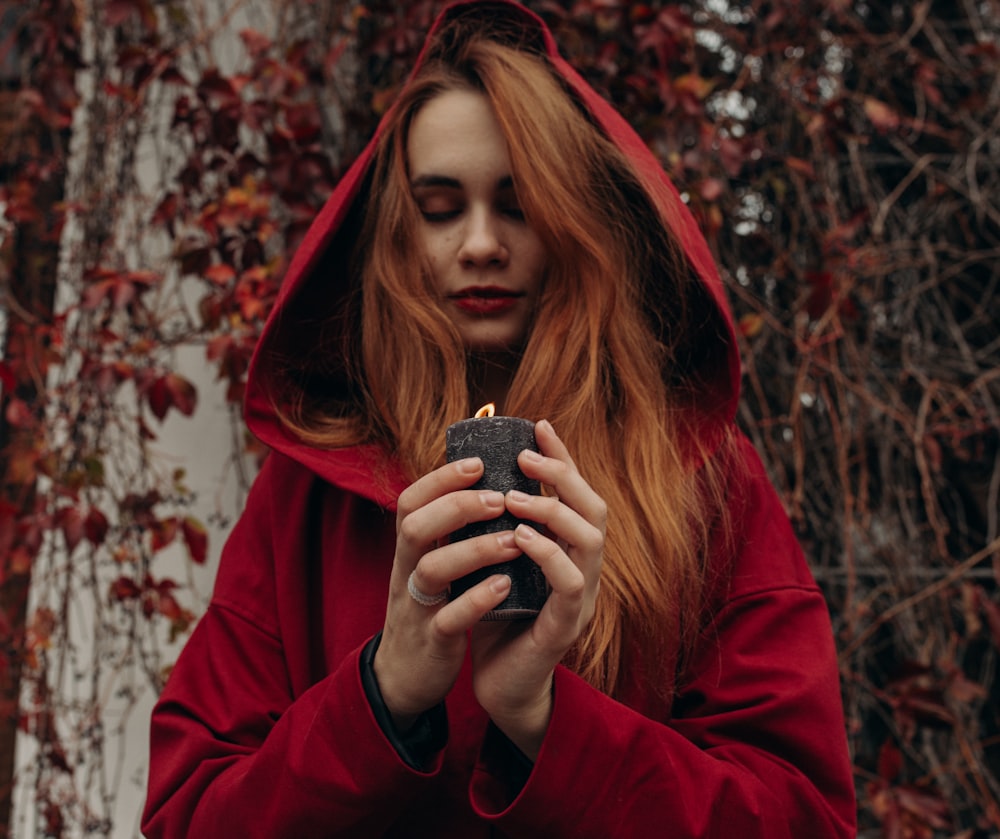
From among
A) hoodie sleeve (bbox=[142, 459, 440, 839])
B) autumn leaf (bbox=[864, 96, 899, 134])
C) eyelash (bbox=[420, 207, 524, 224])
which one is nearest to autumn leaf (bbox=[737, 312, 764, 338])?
autumn leaf (bbox=[864, 96, 899, 134])

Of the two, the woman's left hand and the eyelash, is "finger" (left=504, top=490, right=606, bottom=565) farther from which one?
the eyelash

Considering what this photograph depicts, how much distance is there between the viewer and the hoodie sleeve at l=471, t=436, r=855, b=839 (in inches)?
35.7

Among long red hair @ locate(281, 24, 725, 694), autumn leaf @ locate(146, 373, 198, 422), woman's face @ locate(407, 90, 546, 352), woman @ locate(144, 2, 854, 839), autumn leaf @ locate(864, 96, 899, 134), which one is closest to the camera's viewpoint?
woman @ locate(144, 2, 854, 839)

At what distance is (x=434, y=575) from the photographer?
0.81 metres

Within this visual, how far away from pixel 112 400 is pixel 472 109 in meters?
1.21

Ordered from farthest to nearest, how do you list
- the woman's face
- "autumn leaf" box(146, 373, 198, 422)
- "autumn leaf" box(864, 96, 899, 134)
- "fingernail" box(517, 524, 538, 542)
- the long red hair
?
"autumn leaf" box(864, 96, 899, 134), "autumn leaf" box(146, 373, 198, 422), the woman's face, the long red hair, "fingernail" box(517, 524, 538, 542)

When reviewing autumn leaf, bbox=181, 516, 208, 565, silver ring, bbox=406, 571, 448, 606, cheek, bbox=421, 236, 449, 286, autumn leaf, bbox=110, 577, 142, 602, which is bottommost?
autumn leaf, bbox=110, 577, 142, 602

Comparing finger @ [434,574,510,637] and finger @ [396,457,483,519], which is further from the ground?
finger @ [396,457,483,519]

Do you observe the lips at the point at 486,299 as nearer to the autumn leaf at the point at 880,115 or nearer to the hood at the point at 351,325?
the hood at the point at 351,325

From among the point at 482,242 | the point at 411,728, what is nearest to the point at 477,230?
the point at 482,242

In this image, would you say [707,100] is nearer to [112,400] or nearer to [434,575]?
[112,400]

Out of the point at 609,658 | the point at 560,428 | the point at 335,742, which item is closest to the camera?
the point at 335,742

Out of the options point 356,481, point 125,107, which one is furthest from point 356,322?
point 125,107

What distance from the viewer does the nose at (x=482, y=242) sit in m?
1.22
